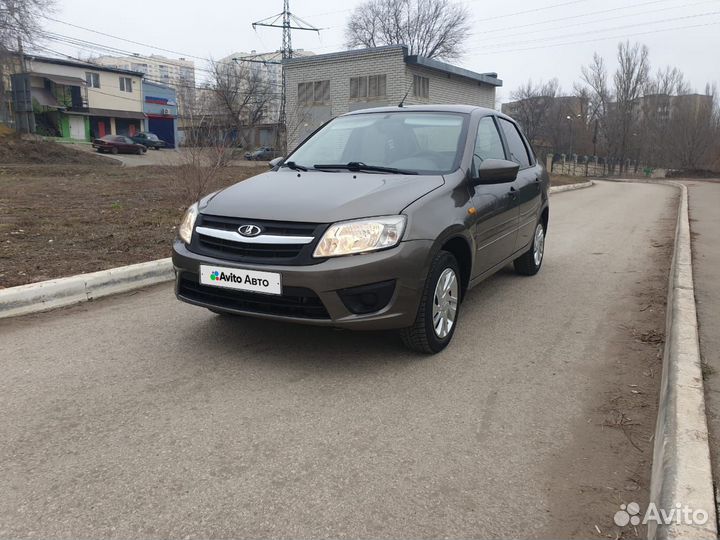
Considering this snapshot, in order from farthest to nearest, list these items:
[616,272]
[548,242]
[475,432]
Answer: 1. [548,242]
2. [616,272]
3. [475,432]

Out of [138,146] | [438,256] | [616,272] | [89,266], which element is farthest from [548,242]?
[138,146]

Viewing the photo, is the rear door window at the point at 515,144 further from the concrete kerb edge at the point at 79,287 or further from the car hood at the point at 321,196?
the concrete kerb edge at the point at 79,287

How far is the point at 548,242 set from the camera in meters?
8.90

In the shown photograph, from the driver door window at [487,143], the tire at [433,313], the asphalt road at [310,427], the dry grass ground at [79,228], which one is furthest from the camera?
the dry grass ground at [79,228]

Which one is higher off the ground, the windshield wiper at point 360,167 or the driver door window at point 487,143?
the driver door window at point 487,143

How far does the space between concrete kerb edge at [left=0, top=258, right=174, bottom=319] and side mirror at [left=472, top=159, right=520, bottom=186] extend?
10.9 ft

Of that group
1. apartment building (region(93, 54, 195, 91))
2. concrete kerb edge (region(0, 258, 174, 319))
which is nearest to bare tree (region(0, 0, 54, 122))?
apartment building (region(93, 54, 195, 91))

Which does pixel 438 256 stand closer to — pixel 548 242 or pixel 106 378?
pixel 106 378

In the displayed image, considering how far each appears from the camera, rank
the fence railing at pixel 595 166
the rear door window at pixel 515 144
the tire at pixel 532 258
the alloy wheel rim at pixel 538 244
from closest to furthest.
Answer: the rear door window at pixel 515 144, the tire at pixel 532 258, the alloy wheel rim at pixel 538 244, the fence railing at pixel 595 166

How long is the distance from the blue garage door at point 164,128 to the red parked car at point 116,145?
17.2 meters

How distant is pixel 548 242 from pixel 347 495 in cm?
736

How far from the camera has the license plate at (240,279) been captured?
10.9 ft

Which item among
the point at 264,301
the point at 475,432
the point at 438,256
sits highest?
the point at 438,256

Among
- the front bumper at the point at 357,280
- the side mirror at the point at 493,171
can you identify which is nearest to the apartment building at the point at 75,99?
the side mirror at the point at 493,171
